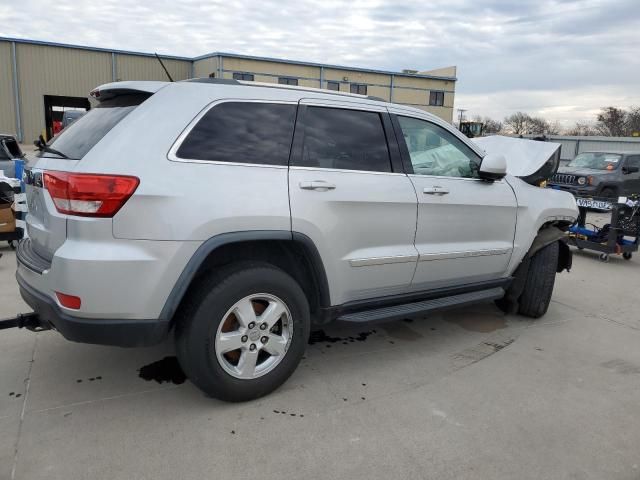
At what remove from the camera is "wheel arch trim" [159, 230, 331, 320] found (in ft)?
8.84

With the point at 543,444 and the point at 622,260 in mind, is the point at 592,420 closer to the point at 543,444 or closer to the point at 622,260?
the point at 543,444

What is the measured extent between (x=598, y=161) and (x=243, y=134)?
14.7m

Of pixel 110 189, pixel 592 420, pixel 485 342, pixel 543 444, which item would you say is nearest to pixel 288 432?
pixel 543 444

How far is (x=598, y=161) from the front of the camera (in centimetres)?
1475

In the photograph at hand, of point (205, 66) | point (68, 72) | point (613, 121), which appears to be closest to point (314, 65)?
point (205, 66)

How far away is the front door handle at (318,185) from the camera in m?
3.08

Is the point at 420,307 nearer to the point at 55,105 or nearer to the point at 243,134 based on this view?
the point at 243,134

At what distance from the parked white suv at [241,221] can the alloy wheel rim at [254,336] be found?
0.01m

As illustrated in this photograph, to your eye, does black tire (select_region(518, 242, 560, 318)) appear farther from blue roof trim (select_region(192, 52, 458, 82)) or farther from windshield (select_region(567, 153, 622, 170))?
blue roof trim (select_region(192, 52, 458, 82))

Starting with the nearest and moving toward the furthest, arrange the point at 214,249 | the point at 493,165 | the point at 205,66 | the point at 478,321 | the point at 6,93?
the point at 214,249 → the point at 493,165 → the point at 478,321 → the point at 6,93 → the point at 205,66

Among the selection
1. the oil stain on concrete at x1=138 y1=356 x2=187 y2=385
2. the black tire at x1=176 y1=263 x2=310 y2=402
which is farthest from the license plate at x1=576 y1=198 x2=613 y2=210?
the oil stain on concrete at x1=138 y1=356 x2=187 y2=385

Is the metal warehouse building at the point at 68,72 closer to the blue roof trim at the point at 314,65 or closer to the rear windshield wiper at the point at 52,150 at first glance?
the blue roof trim at the point at 314,65

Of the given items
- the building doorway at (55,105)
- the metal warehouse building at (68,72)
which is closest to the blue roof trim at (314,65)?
the metal warehouse building at (68,72)

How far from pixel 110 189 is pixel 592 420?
311 cm
